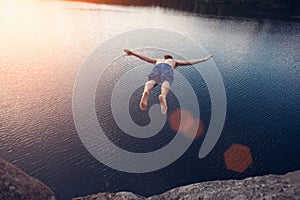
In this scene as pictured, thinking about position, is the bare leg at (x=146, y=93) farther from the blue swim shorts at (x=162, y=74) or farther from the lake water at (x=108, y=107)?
the lake water at (x=108, y=107)

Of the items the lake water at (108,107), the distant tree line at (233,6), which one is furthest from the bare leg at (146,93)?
the distant tree line at (233,6)

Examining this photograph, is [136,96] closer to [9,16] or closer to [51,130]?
[51,130]

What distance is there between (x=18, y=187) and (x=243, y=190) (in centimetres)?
1200

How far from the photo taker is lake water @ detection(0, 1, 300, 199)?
2322cm

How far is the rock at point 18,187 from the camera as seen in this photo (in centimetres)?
1141

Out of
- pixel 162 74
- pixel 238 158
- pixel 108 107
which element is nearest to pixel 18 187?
pixel 162 74

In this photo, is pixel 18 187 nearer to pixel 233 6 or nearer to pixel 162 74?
pixel 162 74

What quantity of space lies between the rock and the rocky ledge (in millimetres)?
3431

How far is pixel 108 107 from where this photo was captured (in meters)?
33.3

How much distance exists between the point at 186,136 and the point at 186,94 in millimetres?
10215

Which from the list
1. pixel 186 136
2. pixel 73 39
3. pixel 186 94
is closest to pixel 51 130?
pixel 186 136

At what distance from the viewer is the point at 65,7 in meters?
101

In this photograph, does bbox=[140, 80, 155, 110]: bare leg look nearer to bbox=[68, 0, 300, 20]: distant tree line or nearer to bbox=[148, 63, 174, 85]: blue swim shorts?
bbox=[148, 63, 174, 85]: blue swim shorts

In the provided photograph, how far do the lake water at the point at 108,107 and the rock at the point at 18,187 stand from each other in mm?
7654
